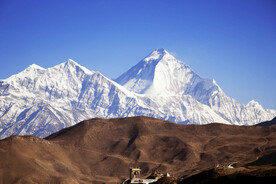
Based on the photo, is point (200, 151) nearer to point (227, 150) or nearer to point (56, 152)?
point (227, 150)

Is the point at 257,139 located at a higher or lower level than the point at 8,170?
higher

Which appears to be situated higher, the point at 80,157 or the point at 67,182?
the point at 80,157

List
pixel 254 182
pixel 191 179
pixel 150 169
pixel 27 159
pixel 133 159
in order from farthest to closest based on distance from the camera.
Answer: pixel 133 159 < pixel 150 169 < pixel 27 159 < pixel 191 179 < pixel 254 182

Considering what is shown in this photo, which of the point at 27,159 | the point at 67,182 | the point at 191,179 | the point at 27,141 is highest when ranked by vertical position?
the point at 27,141

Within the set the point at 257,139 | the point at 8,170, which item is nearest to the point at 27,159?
the point at 8,170

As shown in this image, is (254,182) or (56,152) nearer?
(254,182)

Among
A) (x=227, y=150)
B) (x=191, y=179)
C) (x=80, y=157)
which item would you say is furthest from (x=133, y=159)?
(x=191, y=179)

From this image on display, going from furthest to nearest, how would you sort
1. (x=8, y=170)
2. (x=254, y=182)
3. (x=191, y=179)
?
1. (x=8, y=170)
2. (x=191, y=179)
3. (x=254, y=182)

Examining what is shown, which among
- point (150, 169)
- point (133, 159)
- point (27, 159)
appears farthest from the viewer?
point (133, 159)

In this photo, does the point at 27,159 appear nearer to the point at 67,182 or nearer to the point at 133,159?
the point at 67,182
